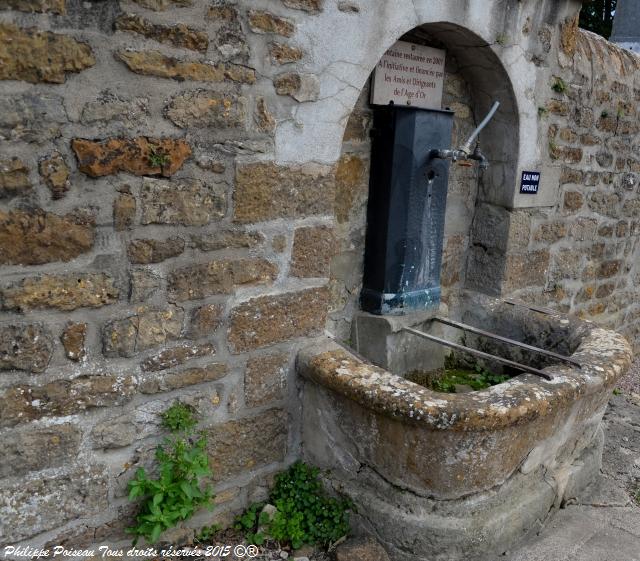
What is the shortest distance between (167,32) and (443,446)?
1653mm

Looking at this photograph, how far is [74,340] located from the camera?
76.7 inches

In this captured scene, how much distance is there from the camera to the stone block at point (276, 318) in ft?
7.66

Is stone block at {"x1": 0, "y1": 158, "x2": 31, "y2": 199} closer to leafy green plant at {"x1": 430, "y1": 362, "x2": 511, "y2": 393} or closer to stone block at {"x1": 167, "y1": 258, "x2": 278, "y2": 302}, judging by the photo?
stone block at {"x1": 167, "y1": 258, "x2": 278, "y2": 302}

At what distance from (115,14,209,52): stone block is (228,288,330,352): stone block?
0.91 m

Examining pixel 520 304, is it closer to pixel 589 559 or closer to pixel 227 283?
pixel 589 559

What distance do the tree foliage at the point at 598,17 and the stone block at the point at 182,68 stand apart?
14.0 m

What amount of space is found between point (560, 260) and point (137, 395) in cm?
289

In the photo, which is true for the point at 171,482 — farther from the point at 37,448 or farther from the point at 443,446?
the point at 443,446

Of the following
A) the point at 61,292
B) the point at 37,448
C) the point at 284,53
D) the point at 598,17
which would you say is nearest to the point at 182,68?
the point at 284,53

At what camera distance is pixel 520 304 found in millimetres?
3422

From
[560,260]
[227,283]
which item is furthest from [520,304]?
[227,283]

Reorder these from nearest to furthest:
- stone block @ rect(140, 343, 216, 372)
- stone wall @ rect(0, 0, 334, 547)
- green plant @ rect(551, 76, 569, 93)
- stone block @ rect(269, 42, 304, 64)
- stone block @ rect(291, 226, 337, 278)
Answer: stone wall @ rect(0, 0, 334, 547)
stone block @ rect(140, 343, 216, 372)
stone block @ rect(269, 42, 304, 64)
stone block @ rect(291, 226, 337, 278)
green plant @ rect(551, 76, 569, 93)

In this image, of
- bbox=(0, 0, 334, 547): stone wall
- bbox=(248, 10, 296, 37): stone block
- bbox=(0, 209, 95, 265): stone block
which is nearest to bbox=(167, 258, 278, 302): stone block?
bbox=(0, 0, 334, 547): stone wall

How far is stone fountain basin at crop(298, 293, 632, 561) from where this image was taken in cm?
220
